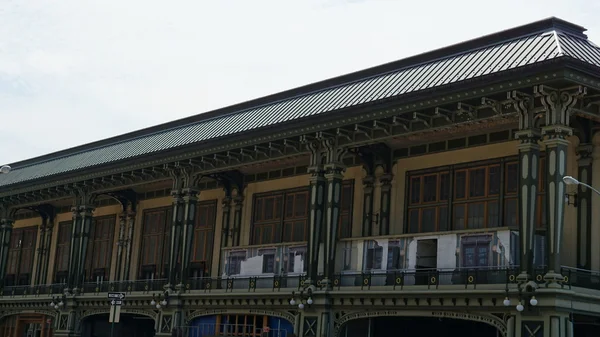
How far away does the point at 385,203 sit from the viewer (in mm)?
44406

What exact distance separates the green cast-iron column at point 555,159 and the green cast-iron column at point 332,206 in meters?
10.8

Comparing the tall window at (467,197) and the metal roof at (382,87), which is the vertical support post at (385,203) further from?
the metal roof at (382,87)

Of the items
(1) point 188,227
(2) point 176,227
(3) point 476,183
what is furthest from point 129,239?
(3) point 476,183

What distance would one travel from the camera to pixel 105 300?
5450cm

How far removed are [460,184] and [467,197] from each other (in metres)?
0.76

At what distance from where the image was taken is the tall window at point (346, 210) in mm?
46281

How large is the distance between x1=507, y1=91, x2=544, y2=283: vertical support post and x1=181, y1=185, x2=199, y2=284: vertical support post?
2051 cm

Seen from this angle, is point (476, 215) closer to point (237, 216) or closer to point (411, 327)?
point (411, 327)

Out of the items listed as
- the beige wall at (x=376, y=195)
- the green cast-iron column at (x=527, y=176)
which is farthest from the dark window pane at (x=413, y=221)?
the green cast-iron column at (x=527, y=176)

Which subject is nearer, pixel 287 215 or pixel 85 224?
pixel 287 215

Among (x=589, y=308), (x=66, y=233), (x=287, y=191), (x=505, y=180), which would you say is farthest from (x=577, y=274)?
(x=66, y=233)

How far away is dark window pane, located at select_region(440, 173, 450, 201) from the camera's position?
41938 mm

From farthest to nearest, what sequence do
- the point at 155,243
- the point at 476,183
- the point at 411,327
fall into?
the point at 155,243 < the point at 411,327 < the point at 476,183

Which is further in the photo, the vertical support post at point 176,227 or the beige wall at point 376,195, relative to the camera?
the vertical support post at point 176,227
